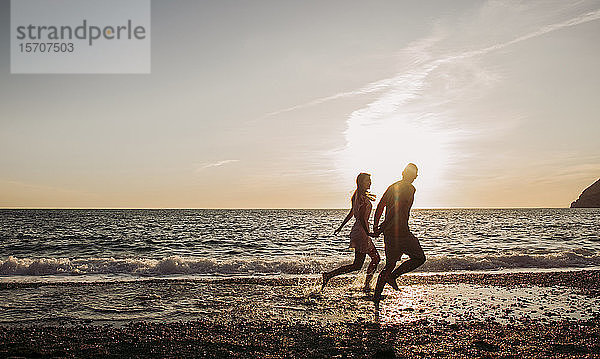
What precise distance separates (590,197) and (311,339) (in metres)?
220

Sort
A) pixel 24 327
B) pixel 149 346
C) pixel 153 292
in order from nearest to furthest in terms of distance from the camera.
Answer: pixel 149 346, pixel 24 327, pixel 153 292

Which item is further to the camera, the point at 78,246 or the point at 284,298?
the point at 78,246

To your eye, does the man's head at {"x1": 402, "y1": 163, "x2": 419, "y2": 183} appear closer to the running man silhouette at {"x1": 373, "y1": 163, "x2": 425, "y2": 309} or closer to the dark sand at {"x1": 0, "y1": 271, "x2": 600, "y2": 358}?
the running man silhouette at {"x1": 373, "y1": 163, "x2": 425, "y2": 309}

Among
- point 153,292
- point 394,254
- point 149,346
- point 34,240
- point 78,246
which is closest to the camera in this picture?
point 149,346

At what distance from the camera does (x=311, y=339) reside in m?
6.34

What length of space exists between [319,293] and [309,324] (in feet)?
10.0

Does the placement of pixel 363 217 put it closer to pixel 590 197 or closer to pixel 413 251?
pixel 413 251

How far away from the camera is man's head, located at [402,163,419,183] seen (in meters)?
8.52

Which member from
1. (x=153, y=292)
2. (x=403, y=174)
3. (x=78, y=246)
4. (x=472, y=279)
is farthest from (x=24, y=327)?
(x=78, y=246)

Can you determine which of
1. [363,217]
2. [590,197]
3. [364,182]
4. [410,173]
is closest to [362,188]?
[364,182]

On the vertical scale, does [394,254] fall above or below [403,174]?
below

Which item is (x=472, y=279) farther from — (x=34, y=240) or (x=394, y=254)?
(x=34, y=240)

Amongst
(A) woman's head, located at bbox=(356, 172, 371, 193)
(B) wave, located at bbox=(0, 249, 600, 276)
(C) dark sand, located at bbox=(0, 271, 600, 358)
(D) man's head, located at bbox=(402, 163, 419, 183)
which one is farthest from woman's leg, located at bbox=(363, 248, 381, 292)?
(B) wave, located at bbox=(0, 249, 600, 276)

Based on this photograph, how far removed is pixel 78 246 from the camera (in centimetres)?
3167
